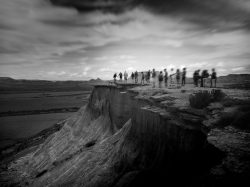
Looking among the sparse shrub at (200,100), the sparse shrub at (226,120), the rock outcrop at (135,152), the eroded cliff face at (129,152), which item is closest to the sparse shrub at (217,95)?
the sparse shrub at (200,100)

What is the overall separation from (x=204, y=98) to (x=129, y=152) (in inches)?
336

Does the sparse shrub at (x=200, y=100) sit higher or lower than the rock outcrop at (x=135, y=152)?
higher

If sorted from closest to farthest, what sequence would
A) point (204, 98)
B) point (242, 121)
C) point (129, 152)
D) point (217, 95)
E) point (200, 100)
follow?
point (242, 121)
point (200, 100)
point (204, 98)
point (129, 152)
point (217, 95)

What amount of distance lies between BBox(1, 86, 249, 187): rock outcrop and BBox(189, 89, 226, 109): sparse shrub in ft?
3.09

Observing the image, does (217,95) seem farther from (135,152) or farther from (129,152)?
(129,152)

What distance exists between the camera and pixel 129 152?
615 inches

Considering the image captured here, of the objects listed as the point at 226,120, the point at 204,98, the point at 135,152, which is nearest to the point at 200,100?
the point at 204,98

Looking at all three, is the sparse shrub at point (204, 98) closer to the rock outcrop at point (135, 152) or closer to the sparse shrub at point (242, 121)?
the rock outcrop at point (135, 152)

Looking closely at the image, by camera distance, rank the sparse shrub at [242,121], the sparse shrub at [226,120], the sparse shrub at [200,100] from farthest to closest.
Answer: the sparse shrub at [200,100], the sparse shrub at [226,120], the sparse shrub at [242,121]

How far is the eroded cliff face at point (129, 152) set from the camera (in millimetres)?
11195

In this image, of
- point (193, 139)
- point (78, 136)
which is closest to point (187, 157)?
point (193, 139)

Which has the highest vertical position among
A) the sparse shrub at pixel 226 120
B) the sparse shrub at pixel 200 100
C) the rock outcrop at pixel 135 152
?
the sparse shrub at pixel 200 100

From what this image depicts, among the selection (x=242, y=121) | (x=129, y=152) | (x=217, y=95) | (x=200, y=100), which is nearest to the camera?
(x=242, y=121)

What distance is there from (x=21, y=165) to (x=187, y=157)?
86.2ft
